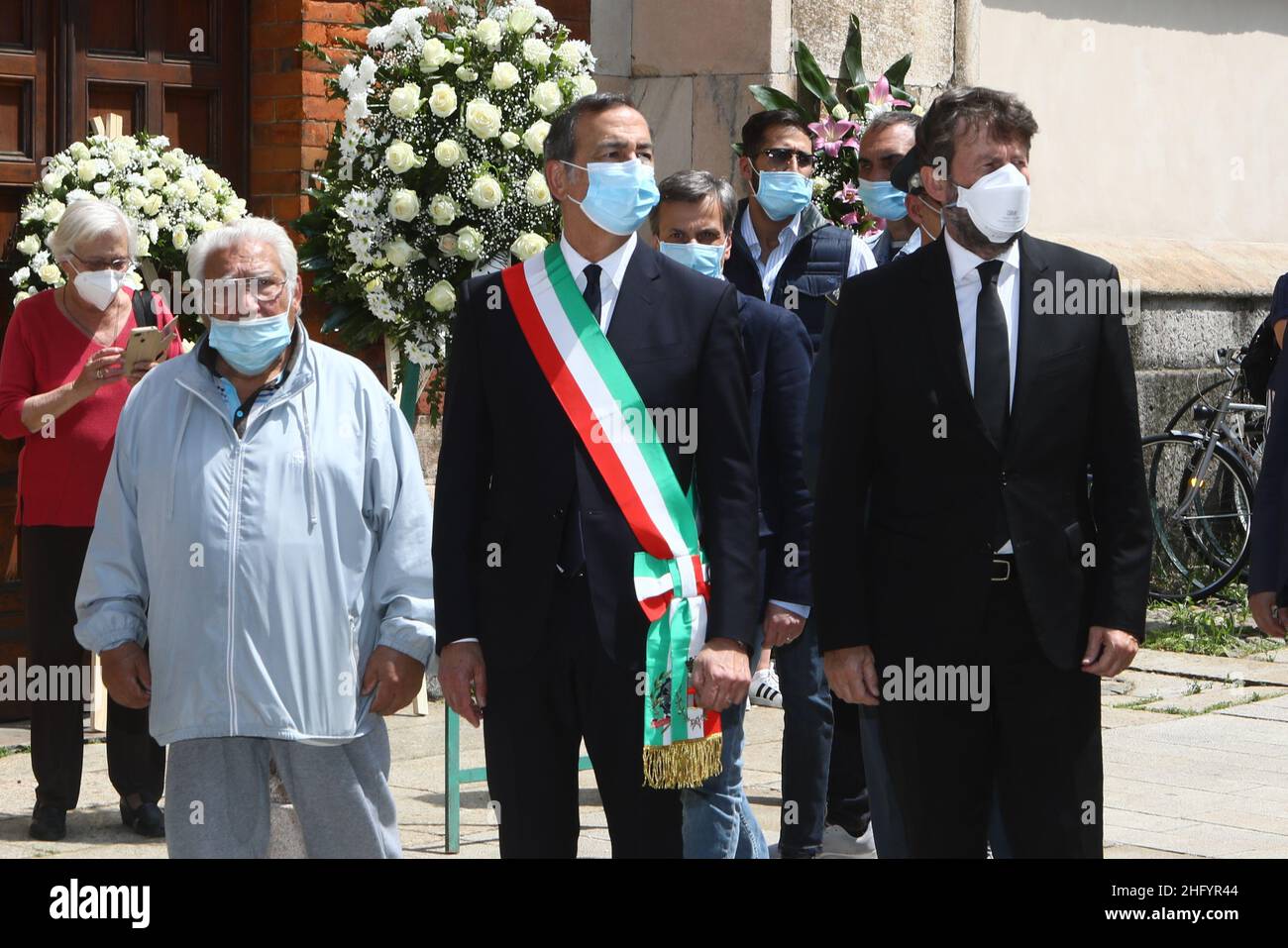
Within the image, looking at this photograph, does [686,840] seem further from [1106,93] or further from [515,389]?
[1106,93]

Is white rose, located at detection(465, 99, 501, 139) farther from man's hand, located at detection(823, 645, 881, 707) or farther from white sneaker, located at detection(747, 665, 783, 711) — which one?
man's hand, located at detection(823, 645, 881, 707)

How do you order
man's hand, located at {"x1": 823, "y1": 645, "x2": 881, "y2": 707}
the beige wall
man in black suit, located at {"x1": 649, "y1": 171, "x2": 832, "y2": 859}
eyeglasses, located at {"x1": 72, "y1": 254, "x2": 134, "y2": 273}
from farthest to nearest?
the beige wall → eyeglasses, located at {"x1": 72, "y1": 254, "x2": 134, "y2": 273} → man in black suit, located at {"x1": 649, "y1": 171, "x2": 832, "y2": 859} → man's hand, located at {"x1": 823, "y1": 645, "x2": 881, "y2": 707}

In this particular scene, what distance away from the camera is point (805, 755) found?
6.12 m

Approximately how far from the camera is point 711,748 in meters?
4.24

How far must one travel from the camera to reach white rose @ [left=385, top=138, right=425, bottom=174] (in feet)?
19.8

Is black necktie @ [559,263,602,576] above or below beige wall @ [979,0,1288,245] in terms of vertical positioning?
below

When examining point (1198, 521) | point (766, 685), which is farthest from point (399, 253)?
point (1198, 521)

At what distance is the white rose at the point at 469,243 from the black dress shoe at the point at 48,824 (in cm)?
232

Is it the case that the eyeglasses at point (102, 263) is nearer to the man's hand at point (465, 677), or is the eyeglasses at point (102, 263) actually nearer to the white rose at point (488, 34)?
the white rose at point (488, 34)

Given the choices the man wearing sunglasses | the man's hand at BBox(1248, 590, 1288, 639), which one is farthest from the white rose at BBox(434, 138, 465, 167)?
the man's hand at BBox(1248, 590, 1288, 639)

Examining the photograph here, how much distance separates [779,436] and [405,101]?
1.69 metres

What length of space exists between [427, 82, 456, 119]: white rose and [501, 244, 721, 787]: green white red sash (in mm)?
2016

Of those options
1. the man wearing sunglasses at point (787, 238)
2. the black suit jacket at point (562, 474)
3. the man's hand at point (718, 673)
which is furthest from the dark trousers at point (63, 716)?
the man's hand at point (718, 673)
